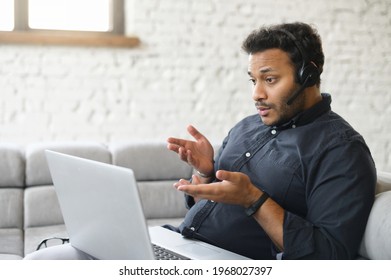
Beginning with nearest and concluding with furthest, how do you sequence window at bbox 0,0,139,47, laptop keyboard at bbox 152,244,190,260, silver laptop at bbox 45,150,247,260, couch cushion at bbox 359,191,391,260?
silver laptop at bbox 45,150,247,260
couch cushion at bbox 359,191,391,260
laptop keyboard at bbox 152,244,190,260
window at bbox 0,0,139,47

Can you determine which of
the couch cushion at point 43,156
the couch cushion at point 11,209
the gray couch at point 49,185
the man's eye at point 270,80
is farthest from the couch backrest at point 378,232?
the couch cushion at point 11,209

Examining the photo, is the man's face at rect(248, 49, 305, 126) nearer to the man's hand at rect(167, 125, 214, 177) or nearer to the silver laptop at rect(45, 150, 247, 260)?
the man's hand at rect(167, 125, 214, 177)

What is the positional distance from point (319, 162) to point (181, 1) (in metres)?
1.70

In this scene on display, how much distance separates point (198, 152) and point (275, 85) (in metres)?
0.27

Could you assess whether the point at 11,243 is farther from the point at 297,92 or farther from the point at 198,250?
the point at 297,92

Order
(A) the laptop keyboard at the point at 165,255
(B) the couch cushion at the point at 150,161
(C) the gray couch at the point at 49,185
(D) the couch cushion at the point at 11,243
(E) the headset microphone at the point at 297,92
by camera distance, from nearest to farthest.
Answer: (A) the laptop keyboard at the point at 165,255
(E) the headset microphone at the point at 297,92
(D) the couch cushion at the point at 11,243
(C) the gray couch at the point at 49,185
(B) the couch cushion at the point at 150,161

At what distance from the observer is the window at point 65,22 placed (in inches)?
102

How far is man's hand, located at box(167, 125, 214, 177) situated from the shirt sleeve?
1.07ft

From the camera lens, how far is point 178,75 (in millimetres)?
2777

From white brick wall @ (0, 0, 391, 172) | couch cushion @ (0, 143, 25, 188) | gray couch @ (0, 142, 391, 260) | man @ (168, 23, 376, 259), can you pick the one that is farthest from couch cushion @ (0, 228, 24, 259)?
man @ (168, 23, 376, 259)

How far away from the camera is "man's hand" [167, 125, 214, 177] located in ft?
4.65

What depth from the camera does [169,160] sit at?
2334 millimetres

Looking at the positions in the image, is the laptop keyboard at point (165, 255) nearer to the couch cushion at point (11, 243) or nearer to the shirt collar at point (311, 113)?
the shirt collar at point (311, 113)
